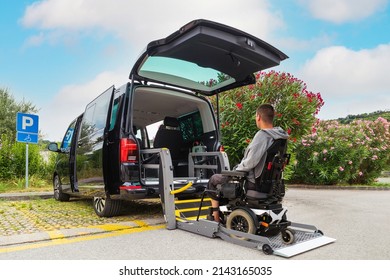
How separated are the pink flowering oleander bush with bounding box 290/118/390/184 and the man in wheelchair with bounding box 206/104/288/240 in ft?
26.3

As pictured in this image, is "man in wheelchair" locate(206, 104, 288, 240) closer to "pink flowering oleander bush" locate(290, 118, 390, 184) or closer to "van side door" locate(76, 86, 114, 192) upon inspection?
"van side door" locate(76, 86, 114, 192)

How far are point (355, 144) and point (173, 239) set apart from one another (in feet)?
33.3

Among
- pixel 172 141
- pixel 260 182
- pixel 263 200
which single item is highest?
pixel 172 141

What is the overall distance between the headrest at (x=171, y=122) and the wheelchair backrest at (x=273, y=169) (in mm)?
2896

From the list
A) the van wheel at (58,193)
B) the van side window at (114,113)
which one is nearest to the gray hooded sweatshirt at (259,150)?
the van side window at (114,113)

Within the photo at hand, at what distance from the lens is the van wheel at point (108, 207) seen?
4.81 meters

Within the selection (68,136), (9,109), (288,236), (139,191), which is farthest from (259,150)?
(9,109)

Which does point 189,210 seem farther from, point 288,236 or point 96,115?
point 96,115

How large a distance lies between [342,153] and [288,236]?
915 centimetres

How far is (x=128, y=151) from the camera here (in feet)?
14.3

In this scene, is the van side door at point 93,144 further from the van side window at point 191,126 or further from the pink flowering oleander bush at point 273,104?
the pink flowering oleander bush at point 273,104

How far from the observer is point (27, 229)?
13.6 ft

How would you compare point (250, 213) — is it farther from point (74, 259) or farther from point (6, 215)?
point (6, 215)

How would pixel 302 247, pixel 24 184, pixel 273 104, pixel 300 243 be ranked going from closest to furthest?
pixel 302 247
pixel 300 243
pixel 273 104
pixel 24 184
